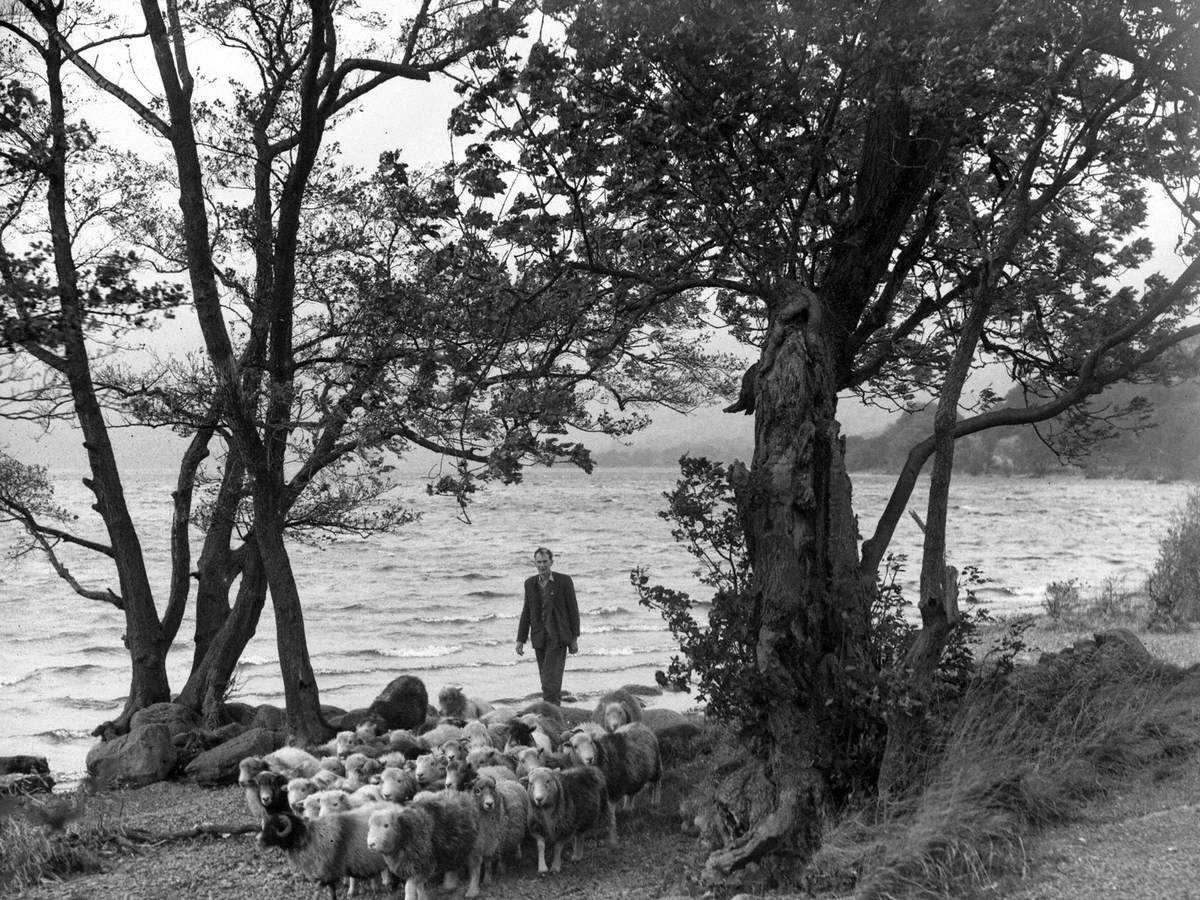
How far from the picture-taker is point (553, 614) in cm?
1460

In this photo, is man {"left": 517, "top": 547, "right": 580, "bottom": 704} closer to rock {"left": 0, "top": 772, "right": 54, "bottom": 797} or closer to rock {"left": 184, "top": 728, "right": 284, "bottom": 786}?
rock {"left": 184, "top": 728, "right": 284, "bottom": 786}

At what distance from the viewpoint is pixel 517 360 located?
11477 millimetres

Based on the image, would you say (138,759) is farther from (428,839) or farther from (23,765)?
(428,839)

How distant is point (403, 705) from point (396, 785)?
5.81 m

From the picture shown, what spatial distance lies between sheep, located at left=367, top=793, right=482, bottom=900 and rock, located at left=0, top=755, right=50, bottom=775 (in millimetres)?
8142

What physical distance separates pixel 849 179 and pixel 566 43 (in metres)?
3.41

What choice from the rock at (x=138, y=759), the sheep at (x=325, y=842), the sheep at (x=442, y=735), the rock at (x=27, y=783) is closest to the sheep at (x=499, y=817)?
the sheep at (x=325, y=842)

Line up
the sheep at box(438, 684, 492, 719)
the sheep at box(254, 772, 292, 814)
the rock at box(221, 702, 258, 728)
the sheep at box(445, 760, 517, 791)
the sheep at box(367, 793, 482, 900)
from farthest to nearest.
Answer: the rock at box(221, 702, 258, 728) → the sheep at box(438, 684, 492, 719) → the sheep at box(445, 760, 517, 791) → the sheep at box(254, 772, 292, 814) → the sheep at box(367, 793, 482, 900)

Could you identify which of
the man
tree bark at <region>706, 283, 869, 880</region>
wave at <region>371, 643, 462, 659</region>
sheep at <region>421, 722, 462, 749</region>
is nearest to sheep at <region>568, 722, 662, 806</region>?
sheep at <region>421, 722, 462, 749</region>

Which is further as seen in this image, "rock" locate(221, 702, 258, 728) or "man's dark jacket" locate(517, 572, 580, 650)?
"rock" locate(221, 702, 258, 728)

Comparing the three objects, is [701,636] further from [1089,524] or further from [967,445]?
[967,445]

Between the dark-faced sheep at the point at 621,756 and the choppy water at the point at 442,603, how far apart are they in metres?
3.02

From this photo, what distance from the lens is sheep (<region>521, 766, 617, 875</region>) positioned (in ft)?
28.1

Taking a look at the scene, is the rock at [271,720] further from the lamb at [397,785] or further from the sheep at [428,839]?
the sheep at [428,839]
